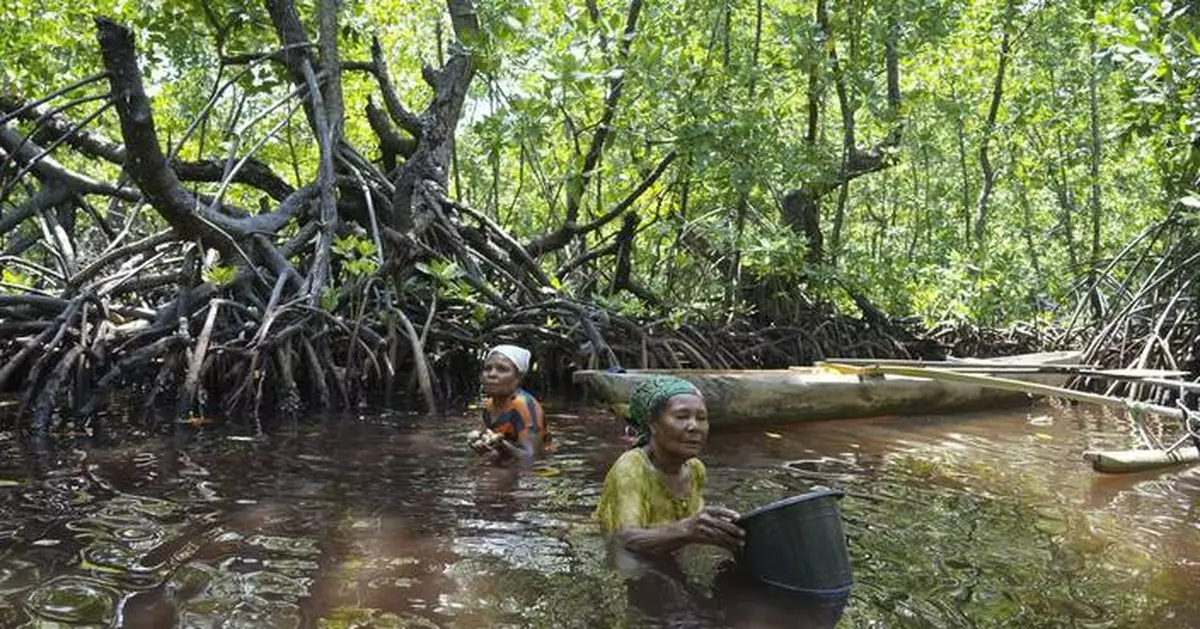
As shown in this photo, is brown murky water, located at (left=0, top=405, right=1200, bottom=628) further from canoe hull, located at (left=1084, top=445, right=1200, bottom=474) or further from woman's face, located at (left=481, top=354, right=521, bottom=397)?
woman's face, located at (left=481, top=354, right=521, bottom=397)

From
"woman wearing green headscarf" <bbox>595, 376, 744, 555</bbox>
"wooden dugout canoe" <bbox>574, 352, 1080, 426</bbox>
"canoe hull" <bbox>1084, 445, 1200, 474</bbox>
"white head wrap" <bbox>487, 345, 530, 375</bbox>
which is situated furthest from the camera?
"wooden dugout canoe" <bbox>574, 352, 1080, 426</bbox>

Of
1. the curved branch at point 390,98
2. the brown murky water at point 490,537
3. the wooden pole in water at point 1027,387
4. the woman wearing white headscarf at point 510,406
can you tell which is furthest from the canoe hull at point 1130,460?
the curved branch at point 390,98

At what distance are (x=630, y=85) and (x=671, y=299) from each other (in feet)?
8.75

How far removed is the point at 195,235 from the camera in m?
6.30

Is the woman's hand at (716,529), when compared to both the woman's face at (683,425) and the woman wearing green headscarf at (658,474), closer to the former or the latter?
the woman wearing green headscarf at (658,474)

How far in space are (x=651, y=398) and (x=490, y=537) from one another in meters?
0.80

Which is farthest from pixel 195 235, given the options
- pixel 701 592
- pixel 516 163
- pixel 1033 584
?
pixel 516 163

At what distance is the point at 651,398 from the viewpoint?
3293mm

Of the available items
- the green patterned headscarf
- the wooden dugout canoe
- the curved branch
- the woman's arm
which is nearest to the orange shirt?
the wooden dugout canoe

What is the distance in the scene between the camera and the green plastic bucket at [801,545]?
2777 mm

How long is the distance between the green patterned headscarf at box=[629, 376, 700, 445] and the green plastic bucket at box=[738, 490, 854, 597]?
0.51 m

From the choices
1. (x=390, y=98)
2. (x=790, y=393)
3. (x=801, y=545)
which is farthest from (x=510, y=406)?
(x=390, y=98)

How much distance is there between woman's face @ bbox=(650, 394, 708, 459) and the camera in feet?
10.3

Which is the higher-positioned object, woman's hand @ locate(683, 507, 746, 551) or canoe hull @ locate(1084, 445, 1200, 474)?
canoe hull @ locate(1084, 445, 1200, 474)
